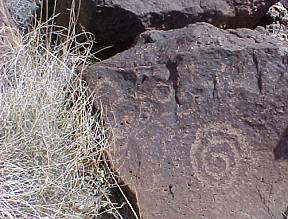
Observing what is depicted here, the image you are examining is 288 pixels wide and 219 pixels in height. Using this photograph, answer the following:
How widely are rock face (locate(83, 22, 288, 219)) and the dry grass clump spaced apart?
3.8 inches

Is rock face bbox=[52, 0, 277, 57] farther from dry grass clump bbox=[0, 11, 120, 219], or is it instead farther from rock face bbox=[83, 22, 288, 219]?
rock face bbox=[83, 22, 288, 219]

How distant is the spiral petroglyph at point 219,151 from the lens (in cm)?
207

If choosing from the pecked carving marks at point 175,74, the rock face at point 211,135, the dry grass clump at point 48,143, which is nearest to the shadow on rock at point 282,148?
the rock face at point 211,135

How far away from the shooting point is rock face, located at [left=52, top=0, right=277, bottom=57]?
7.91ft

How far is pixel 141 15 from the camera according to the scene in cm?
241

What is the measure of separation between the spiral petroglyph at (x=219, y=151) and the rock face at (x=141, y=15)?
0.51 meters

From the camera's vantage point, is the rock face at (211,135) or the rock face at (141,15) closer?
the rock face at (211,135)

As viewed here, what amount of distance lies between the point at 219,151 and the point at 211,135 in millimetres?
51

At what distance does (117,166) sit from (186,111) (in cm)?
25

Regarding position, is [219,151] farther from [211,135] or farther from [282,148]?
[282,148]

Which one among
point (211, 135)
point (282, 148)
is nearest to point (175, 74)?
point (211, 135)

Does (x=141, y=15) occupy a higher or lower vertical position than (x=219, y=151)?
higher

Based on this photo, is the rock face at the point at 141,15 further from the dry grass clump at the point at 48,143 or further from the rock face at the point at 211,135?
the rock face at the point at 211,135

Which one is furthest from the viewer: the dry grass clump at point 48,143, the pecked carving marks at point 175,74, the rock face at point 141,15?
the rock face at point 141,15
